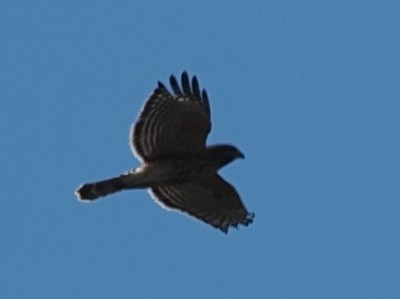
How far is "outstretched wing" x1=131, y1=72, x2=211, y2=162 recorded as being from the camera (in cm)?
2062

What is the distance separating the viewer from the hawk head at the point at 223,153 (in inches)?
819

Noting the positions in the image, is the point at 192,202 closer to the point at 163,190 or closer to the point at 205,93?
the point at 163,190

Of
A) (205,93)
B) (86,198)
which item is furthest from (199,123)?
(86,198)

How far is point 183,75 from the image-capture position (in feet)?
67.9

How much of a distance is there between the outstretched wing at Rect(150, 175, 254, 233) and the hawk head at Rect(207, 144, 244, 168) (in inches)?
22.2

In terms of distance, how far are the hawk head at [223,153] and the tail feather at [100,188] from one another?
1177 mm

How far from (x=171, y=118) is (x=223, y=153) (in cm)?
79

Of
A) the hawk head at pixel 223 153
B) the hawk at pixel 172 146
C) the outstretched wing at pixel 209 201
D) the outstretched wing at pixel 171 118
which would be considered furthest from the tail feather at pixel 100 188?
the hawk head at pixel 223 153

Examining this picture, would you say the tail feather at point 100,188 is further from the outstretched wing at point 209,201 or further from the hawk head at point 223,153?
the hawk head at point 223,153

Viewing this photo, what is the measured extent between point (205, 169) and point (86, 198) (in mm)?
1535

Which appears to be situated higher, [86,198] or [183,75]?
[183,75]

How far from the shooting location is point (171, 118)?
20688 millimetres

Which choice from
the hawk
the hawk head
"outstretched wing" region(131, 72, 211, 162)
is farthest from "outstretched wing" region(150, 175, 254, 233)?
"outstretched wing" region(131, 72, 211, 162)

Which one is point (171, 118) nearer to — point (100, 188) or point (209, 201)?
point (100, 188)
